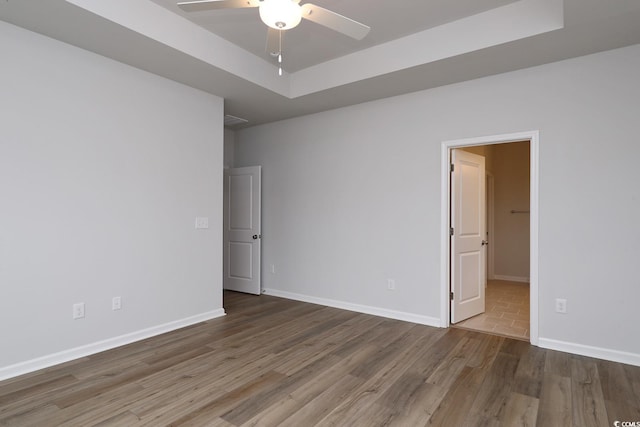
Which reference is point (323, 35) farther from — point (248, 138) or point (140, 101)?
point (248, 138)

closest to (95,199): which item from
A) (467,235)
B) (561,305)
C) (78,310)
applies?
(78,310)

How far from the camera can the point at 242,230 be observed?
5.46m

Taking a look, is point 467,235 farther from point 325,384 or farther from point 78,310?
point 78,310

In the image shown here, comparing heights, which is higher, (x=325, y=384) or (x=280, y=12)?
(x=280, y=12)

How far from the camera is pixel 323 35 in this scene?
3.35 meters

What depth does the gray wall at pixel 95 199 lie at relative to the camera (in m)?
2.70

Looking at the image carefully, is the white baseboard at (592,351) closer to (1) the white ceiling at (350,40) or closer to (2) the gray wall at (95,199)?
(1) the white ceiling at (350,40)

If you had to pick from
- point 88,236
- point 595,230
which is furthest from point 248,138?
point 595,230

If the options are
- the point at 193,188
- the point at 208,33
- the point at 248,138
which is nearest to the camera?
the point at 208,33

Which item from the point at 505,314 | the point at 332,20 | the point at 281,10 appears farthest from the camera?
the point at 505,314

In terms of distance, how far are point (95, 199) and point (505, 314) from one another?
15.6 ft

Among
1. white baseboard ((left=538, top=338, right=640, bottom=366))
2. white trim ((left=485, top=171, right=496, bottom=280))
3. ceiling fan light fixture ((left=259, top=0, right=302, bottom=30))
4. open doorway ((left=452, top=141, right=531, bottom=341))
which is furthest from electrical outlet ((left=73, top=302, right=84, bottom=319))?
white trim ((left=485, top=171, right=496, bottom=280))

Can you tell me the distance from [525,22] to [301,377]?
10.9 feet

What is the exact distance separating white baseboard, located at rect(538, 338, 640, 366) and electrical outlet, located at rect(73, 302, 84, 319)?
416 centimetres
